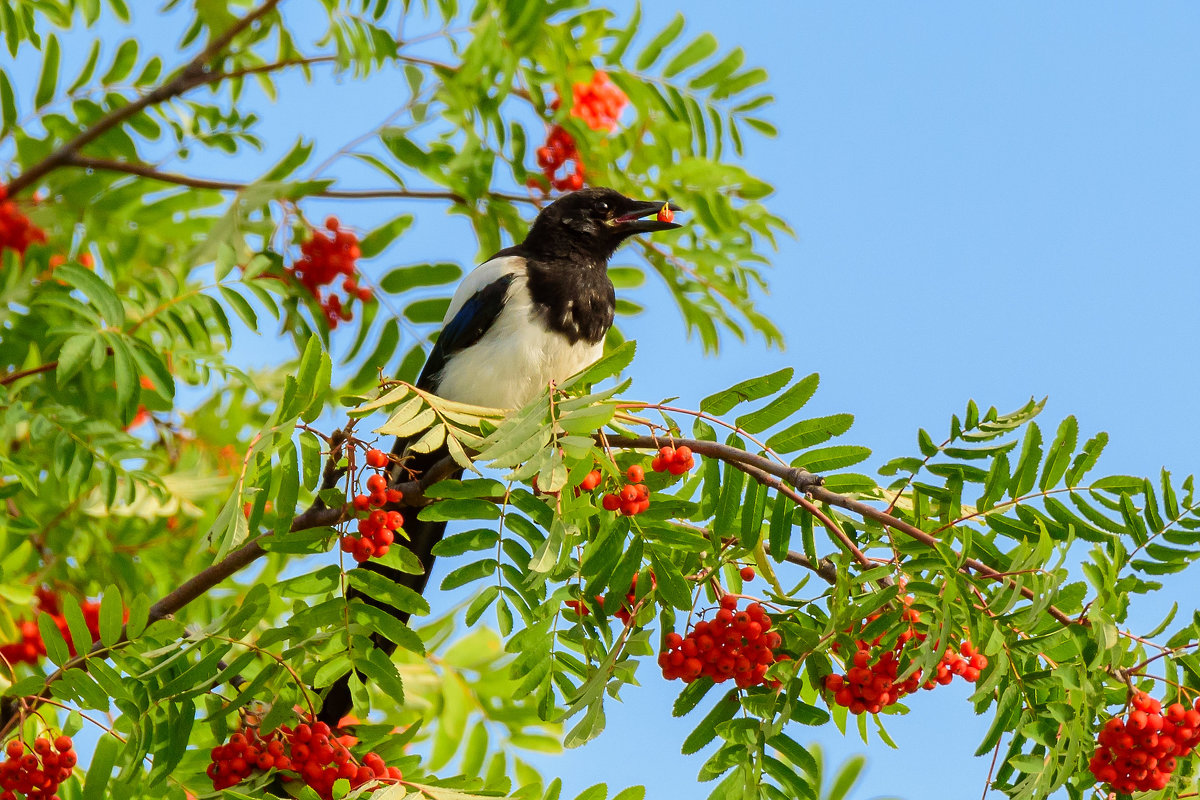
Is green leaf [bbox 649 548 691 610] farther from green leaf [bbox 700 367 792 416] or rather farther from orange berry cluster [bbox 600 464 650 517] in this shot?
green leaf [bbox 700 367 792 416]

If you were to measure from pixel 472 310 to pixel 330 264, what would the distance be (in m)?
0.57

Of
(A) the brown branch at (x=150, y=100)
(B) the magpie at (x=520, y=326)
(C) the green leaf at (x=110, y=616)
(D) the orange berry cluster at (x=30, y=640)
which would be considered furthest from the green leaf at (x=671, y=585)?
(A) the brown branch at (x=150, y=100)

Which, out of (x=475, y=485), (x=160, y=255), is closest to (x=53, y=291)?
(x=160, y=255)

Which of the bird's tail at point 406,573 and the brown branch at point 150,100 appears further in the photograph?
the brown branch at point 150,100

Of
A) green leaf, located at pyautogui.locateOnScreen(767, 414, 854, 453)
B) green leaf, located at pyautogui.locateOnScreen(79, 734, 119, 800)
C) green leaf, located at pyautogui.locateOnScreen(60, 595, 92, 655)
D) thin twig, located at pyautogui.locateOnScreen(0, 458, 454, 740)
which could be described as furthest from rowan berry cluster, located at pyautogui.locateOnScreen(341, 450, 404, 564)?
green leaf, located at pyautogui.locateOnScreen(767, 414, 854, 453)

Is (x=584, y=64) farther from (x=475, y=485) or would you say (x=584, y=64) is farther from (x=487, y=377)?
(x=475, y=485)

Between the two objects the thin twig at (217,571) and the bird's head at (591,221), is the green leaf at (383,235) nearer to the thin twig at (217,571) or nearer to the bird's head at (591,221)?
the bird's head at (591,221)

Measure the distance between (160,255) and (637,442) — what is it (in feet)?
10.2

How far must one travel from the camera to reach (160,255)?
5172mm

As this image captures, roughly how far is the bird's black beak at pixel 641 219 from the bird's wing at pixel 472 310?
0.50 meters

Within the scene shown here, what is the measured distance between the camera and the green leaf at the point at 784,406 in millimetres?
2680

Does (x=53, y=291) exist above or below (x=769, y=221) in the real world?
below

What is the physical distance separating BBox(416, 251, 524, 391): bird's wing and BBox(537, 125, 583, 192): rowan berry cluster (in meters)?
0.54

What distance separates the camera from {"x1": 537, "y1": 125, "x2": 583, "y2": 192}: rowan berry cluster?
522cm
